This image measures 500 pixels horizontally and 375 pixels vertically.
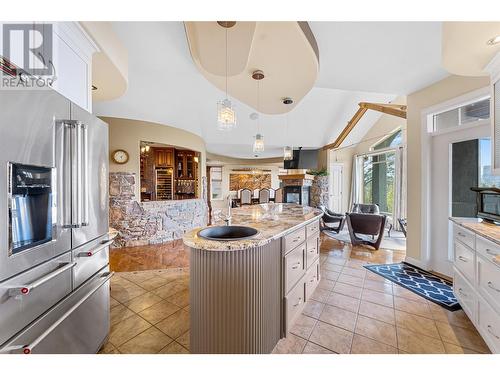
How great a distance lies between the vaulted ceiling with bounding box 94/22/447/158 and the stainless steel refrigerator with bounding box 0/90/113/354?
193 centimetres

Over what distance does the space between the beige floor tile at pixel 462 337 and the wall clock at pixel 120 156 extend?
5282mm


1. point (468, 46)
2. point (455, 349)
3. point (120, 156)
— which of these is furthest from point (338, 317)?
point (120, 156)

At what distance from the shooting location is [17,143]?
95 centimetres

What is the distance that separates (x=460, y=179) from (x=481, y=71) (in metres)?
1.46

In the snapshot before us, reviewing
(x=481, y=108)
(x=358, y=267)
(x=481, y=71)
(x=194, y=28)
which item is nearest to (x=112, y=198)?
(x=194, y=28)

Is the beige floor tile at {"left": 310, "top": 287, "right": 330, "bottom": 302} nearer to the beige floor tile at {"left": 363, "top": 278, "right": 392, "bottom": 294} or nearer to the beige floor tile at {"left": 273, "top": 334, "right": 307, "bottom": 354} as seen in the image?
the beige floor tile at {"left": 363, "top": 278, "right": 392, "bottom": 294}

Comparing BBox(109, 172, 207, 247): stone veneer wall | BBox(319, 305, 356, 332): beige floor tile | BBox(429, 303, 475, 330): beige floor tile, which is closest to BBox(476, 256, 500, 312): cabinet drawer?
BBox(429, 303, 475, 330): beige floor tile

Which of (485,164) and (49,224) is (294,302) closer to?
(49,224)

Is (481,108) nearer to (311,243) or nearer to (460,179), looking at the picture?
(460,179)

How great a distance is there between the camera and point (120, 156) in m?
4.41

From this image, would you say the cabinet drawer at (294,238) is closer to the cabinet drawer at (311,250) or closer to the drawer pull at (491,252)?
the cabinet drawer at (311,250)

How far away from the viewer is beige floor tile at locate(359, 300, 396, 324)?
6.90ft

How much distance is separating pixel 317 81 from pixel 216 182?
8.93 m

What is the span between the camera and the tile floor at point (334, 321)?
1.73 m
